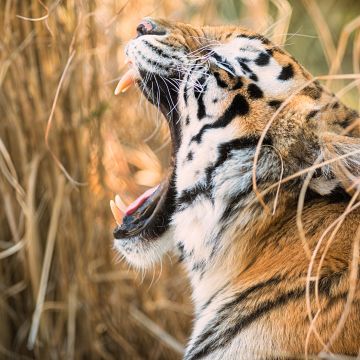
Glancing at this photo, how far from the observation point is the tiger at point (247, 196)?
1.62 m

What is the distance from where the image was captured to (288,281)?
169 centimetres

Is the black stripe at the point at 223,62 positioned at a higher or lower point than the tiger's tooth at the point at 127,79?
higher

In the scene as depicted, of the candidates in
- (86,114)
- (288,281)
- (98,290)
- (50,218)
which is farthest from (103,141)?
(288,281)

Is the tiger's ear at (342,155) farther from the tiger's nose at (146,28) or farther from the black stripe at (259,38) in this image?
the tiger's nose at (146,28)

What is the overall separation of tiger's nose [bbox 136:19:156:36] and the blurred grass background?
0.41m

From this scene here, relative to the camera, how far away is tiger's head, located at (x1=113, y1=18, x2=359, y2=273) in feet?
5.79

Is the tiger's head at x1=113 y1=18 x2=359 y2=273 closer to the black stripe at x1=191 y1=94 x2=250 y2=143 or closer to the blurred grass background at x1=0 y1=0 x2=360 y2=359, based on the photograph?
the black stripe at x1=191 y1=94 x2=250 y2=143

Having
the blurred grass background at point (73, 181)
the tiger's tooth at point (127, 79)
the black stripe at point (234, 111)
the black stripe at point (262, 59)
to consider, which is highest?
the black stripe at point (262, 59)

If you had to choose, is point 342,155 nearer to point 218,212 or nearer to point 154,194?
point 218,212

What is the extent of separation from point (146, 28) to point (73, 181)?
67 centimetres

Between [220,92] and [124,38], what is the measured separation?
1.21 meters

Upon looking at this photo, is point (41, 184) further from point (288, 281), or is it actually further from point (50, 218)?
point (288, 281)

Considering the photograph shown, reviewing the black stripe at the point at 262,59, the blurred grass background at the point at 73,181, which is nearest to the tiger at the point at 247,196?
the black stripe at the point at 262,59


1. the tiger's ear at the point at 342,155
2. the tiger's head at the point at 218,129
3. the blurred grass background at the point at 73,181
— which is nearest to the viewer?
the tiger's ear at the point at 342,155
